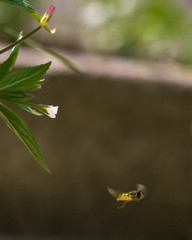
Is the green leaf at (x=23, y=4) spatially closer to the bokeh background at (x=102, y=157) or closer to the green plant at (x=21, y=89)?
the green plant at (x=21, y=89)

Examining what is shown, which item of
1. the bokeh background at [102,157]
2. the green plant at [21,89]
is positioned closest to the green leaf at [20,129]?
the green plant at [21,89]

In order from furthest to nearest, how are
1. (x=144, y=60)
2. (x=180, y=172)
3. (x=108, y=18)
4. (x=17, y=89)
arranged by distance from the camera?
(x=108, y=18), (x=144, y=60), (x=180, y=172), (x=17, y=89)

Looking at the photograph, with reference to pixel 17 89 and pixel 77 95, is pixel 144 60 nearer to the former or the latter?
pixel 77 95

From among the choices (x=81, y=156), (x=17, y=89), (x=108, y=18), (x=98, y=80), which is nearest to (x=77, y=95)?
(x=98, y=80)

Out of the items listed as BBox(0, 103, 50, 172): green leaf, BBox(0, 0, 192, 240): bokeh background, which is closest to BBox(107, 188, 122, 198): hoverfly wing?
BBox(0, 103, 50, 172): green leaf

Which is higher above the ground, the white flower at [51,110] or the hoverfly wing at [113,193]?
the white flower at [51,110]

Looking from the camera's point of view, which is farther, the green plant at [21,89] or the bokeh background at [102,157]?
the bokeh background at [102,157]
